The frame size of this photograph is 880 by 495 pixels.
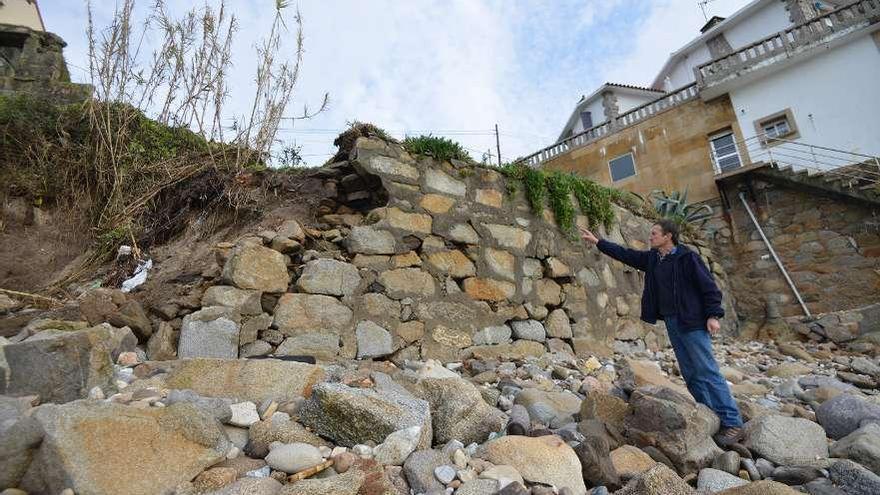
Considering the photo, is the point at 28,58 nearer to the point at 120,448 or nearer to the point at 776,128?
the point at 120,448

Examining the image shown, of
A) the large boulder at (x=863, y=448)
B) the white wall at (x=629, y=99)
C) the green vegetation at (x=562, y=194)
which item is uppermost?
the white wall at (x=629, y=99)

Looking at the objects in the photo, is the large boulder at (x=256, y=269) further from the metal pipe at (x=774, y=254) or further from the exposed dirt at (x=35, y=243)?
the metal pipe at (x=774, y=254)

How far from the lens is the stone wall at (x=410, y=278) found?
9.73 feet

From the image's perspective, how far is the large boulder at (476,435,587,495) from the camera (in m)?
1.66

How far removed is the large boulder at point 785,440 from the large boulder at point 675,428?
7.8 inches

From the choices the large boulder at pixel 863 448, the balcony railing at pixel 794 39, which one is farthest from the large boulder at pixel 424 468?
the balcony railing at pixel 794 39

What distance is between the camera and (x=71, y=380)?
1.77 metres

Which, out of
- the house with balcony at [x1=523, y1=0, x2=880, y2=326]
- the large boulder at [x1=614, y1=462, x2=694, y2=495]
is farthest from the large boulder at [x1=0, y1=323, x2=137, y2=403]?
the house with balcony at [x1=523, y1=0, x2=880, y2=326]

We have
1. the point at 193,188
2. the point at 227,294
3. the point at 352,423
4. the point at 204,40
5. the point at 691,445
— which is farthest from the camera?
the point at 204,40

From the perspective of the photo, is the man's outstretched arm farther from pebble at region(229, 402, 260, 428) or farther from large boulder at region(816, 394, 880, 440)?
pebble at region(229, 402, 260, 428)

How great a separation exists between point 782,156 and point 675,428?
13067mm

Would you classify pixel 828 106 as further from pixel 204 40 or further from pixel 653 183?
pixel 204 40

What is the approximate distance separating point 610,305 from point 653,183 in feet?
30.9

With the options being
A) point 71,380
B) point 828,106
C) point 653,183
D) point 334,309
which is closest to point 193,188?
point 334,309
